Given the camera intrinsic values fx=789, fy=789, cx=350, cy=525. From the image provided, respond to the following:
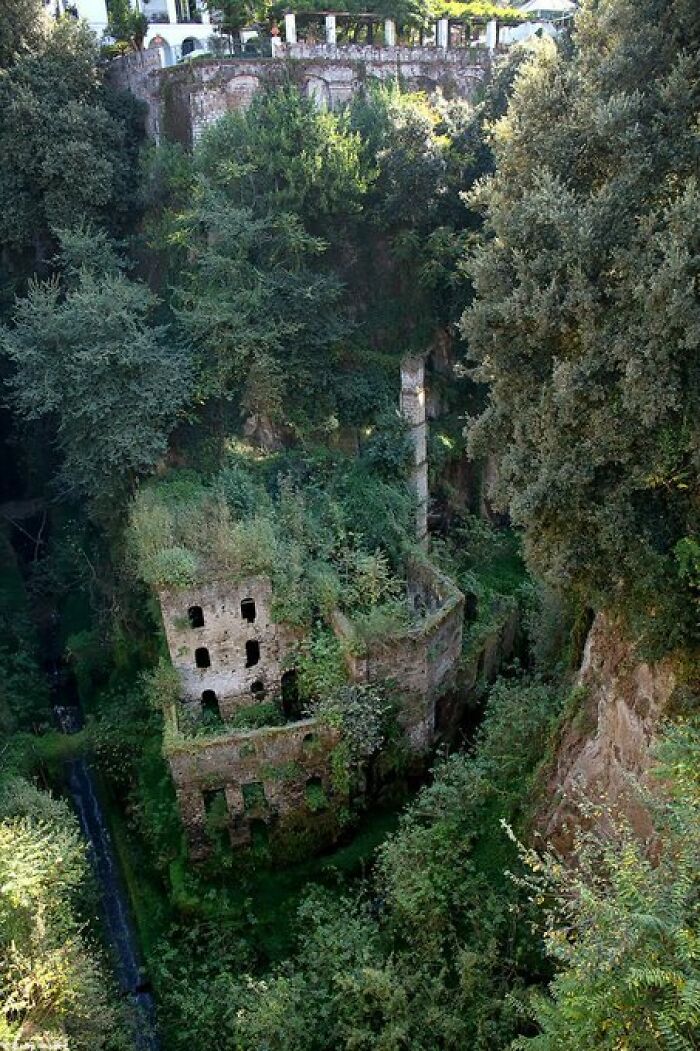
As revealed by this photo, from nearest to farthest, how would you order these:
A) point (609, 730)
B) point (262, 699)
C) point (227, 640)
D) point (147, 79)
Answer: point (609, 730), point (227, 640), point (262, 699), point (147, 79)

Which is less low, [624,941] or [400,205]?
[400,205]

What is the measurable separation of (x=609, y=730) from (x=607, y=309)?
21.7ft

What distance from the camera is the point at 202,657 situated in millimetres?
18359

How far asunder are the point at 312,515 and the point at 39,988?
1165 cm

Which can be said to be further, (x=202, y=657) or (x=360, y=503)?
(x=360, y=503)

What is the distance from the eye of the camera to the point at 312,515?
20.0 meters

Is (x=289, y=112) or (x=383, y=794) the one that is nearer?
(x=383, y=794)

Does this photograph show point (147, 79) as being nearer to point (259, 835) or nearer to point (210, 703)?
point (210, 703)

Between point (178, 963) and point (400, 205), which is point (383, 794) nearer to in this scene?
point (178, 963)

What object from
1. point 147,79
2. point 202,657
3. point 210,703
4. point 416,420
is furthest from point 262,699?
point 147,79

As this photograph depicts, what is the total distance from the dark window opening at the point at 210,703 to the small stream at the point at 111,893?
380cm

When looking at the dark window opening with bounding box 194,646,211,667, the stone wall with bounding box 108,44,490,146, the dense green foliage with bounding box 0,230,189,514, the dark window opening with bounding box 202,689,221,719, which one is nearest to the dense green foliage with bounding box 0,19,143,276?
the stone wall with bounding box 108,44,490,146

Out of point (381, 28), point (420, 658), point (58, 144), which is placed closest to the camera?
point (420, 658)

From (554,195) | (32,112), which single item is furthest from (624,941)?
(32,112)
